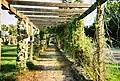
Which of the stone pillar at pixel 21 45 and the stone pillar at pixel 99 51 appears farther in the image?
the stone pillar at pixel 21 45

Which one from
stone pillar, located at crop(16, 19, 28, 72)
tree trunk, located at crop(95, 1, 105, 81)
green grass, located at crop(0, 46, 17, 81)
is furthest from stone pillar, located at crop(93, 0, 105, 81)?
stone pillar, located at crop(16, 19, 28, 72)

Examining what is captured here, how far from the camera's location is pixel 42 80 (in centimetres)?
1126

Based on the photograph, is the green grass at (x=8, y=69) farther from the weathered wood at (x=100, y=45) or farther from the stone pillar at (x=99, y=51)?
the weathered wood at (x=100, y=45)

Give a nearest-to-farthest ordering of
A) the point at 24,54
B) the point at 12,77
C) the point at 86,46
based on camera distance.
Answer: the point at 12,77 < the point at 86,46 < the point at 24,54

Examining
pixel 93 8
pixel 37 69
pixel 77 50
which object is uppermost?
pixel 93 8

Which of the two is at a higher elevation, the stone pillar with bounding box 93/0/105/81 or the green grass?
the stone pillar with bounding box 93/0/105/81

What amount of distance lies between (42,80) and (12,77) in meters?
1.15

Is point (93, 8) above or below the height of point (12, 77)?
above

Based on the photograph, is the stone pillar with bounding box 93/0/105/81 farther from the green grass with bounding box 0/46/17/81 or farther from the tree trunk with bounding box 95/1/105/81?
the green grass with bounding box 0/46/17/81

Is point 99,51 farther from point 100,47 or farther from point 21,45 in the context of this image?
point 21,45

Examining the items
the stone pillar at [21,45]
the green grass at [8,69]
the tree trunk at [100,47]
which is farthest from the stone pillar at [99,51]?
the stone pillar at [21,45]

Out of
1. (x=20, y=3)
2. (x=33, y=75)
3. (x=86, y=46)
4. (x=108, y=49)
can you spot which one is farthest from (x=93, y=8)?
(x=33, y=75)

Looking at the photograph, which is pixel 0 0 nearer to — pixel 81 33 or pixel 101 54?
pixel 101 54

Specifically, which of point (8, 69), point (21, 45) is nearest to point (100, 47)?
point (21, 45)
